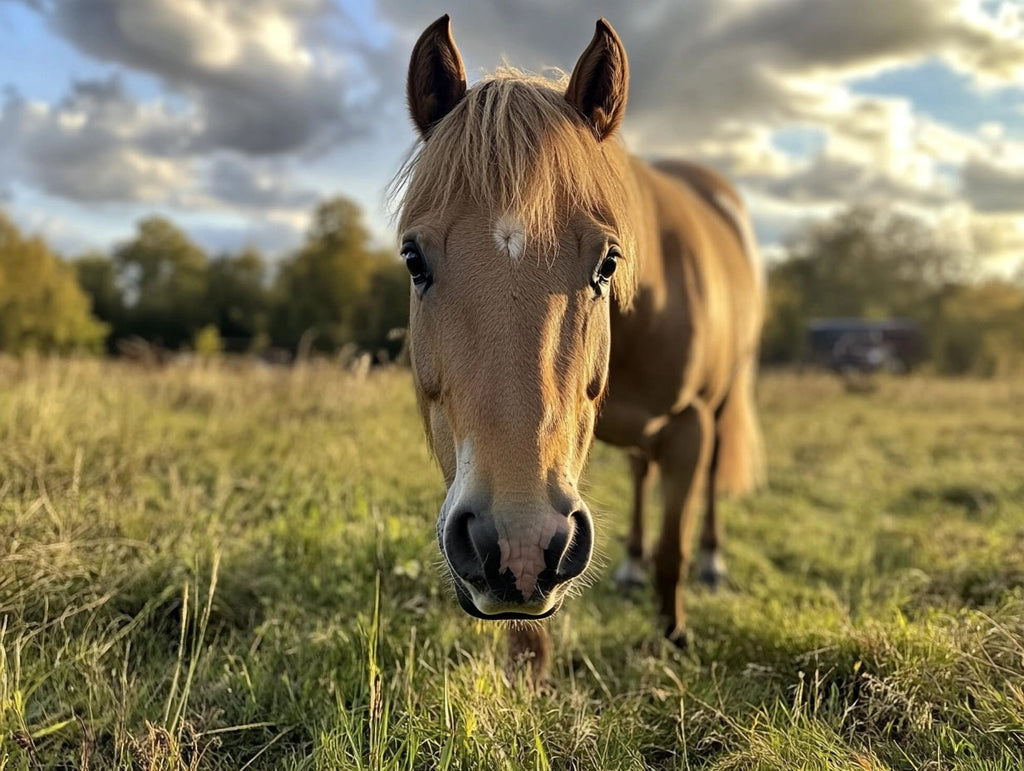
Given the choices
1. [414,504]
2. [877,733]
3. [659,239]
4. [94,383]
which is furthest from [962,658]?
[94,383]

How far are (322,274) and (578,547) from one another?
61.0 ft

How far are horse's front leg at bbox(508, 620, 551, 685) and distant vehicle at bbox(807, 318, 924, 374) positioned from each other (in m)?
33.9

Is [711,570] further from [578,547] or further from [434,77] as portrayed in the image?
[434,77]

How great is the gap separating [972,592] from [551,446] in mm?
2449

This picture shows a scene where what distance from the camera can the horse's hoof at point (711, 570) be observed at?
180 inches

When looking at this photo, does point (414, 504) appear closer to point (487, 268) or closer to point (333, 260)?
point (487, 268)

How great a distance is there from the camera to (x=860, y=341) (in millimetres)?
36188

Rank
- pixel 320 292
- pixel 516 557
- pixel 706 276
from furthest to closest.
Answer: pixel 320 292
pixel 706 276
pixel 516 557

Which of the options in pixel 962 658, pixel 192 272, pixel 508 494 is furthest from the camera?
A: pixel 192 272

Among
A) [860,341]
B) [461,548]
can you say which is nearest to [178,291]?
[461,548]

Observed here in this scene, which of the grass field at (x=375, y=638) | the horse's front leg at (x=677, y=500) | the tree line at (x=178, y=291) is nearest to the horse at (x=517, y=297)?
the grass field at (x=375, y=638)

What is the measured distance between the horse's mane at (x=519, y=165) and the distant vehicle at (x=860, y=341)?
34.1 m

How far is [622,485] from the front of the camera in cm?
674

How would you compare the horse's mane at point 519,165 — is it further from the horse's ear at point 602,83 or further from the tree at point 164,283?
the tree at point 164,283
